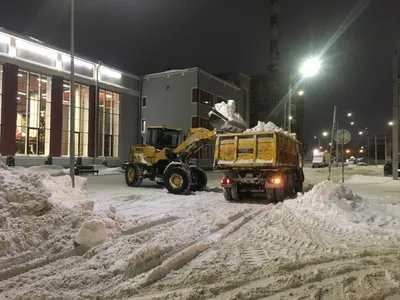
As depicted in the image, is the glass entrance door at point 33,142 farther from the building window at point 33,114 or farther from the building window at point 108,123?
the building window at point 108,123

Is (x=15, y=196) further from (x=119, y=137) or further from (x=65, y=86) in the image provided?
(x=119, y=137)

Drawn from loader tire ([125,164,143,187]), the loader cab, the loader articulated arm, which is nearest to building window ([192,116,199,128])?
the loader cab

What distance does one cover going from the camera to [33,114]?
Answer: 32.9 m

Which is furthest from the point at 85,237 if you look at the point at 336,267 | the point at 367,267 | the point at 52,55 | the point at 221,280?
the point at 52,55

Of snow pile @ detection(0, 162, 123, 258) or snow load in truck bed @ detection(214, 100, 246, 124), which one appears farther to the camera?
snow load in truck bed @ detection(214, 100, 246, 124)

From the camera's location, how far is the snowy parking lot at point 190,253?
4832 mm

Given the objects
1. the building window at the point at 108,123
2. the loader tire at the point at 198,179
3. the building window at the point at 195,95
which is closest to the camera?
the loader tire at the point at 198,179

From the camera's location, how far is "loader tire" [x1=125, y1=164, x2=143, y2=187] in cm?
1970

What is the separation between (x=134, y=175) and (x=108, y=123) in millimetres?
22558

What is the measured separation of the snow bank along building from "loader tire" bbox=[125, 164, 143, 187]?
47.0ft

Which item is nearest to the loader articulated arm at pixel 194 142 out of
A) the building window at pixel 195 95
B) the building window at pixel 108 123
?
the building window at pixel 108 123

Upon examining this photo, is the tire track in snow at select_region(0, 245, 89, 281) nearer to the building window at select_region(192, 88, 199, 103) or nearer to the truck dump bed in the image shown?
the truck dump bed

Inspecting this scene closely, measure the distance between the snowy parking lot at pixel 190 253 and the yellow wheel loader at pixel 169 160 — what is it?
20.6 ft

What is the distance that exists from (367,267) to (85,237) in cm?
470
